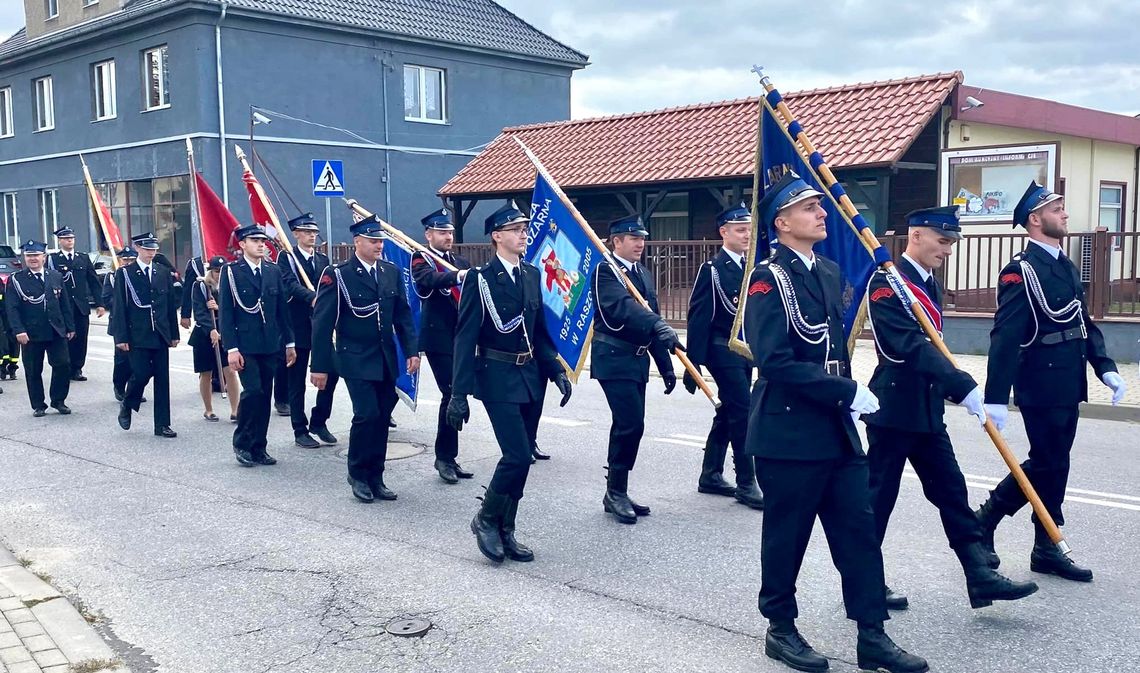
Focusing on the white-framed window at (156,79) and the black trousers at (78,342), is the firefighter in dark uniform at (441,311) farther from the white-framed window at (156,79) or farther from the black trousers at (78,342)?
the white-framed window at (156,79)

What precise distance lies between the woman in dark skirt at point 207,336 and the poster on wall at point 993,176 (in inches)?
414

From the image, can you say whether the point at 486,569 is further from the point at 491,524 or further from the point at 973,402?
the point at 973,402

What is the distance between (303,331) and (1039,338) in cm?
676

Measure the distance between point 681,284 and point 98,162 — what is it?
17.9m

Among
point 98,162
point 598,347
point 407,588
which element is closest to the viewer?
point 407,588

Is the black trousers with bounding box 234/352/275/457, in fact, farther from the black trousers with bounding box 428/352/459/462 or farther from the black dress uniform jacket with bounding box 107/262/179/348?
the black dress uniform jacket with bounding box 107/262/179/348

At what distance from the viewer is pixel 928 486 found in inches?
199

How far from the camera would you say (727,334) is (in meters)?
6.93

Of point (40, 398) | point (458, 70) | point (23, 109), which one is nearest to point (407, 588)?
point (40, 398)

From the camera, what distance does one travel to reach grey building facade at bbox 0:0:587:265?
25656mm

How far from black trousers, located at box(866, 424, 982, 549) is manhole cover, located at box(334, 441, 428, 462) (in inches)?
182

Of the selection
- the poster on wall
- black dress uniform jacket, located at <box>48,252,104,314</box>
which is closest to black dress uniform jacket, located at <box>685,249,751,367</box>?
black dress uniform jacket, located at <box>48,252,104,314</box>

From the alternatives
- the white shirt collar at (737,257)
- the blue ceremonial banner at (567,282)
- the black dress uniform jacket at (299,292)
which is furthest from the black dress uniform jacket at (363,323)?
the white shirt collar at (737,257)

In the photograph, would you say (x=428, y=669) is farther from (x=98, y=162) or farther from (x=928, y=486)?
(x=98, y=162)
